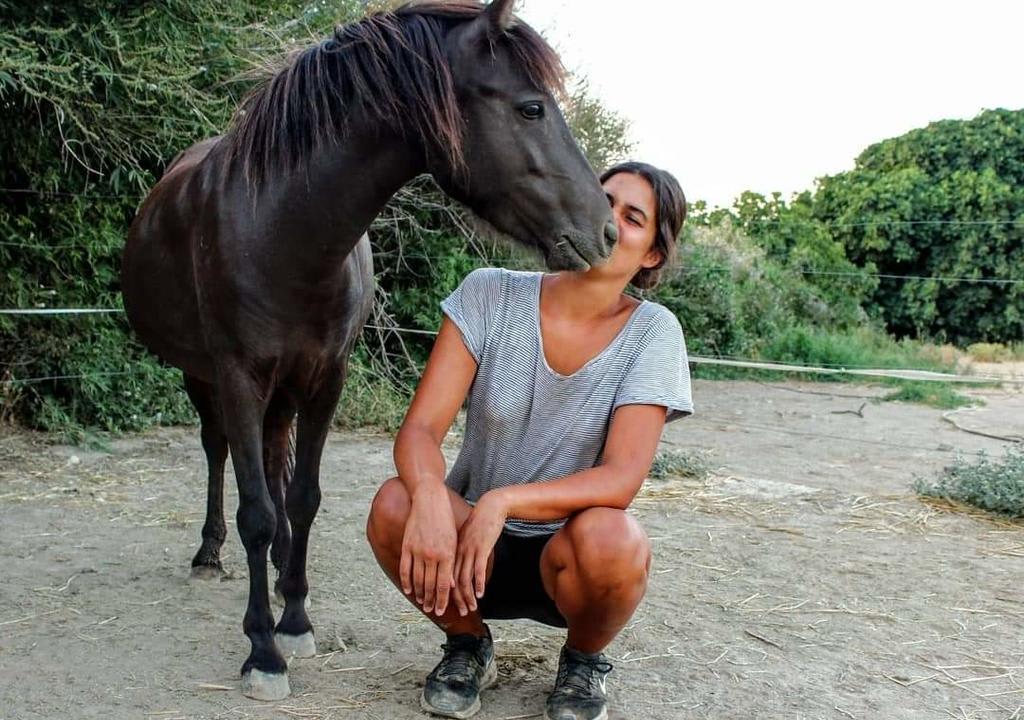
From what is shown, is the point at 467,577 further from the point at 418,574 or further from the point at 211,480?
the point at 211,480

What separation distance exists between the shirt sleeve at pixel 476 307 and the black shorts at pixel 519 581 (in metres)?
0.50

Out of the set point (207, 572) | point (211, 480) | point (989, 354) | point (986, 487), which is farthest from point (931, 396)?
point (207, 572)

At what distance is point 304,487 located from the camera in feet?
9.82

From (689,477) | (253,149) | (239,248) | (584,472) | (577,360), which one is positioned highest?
(253,149)

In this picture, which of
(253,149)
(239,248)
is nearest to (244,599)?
(239,248)

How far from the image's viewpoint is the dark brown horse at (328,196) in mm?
2291

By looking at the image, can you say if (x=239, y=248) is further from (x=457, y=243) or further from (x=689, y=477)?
(x=457, y=243)

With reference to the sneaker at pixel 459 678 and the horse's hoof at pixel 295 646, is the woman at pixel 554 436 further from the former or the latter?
the horse's hoof at pixel 295 646

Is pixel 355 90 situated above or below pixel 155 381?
above

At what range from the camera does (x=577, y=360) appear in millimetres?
2422

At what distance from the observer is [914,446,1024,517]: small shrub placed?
4.87 m

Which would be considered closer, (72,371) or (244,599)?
(244,599)

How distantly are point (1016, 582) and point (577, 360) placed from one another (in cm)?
252

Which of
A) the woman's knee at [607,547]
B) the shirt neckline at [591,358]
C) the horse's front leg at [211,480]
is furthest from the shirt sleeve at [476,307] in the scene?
the horse's front leg at [211,480]
